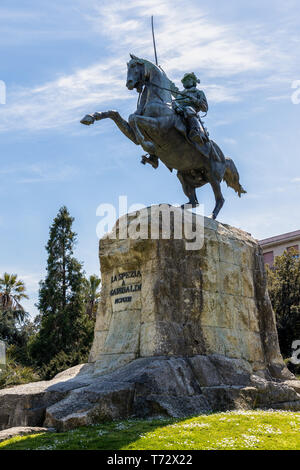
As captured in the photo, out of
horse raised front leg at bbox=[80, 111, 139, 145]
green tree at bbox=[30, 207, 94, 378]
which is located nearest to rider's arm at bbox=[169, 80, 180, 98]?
horse raised front leg at bbox=[80, 111, 139, 145]

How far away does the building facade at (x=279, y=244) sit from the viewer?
43312 millimetres

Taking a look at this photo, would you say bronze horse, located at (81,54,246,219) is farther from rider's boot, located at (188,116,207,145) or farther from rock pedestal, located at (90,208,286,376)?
rock pedestal, located at (90,208,286,376)

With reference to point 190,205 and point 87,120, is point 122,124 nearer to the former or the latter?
point 87,120

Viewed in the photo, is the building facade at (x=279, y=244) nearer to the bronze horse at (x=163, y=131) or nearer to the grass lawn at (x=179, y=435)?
the bronze horse at (x=163, y=131)

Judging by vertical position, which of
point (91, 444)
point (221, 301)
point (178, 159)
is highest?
point (178, 159)

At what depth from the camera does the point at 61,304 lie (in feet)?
91.9

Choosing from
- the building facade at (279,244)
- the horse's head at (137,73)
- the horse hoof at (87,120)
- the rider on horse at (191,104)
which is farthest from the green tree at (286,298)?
the horse hoof at (87,120)

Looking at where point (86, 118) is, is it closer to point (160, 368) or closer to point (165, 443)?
point (160, 368)

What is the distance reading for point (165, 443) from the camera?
18.8 ft

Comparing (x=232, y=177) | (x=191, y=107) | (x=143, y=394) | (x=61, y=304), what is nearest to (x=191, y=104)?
(x=191, y=107)

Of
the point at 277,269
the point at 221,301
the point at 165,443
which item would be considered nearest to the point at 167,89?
the point at 221,301

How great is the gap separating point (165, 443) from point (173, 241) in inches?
160

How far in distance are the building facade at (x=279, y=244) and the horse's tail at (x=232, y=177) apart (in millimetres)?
30921

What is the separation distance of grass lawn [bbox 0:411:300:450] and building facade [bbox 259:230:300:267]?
3724cm
